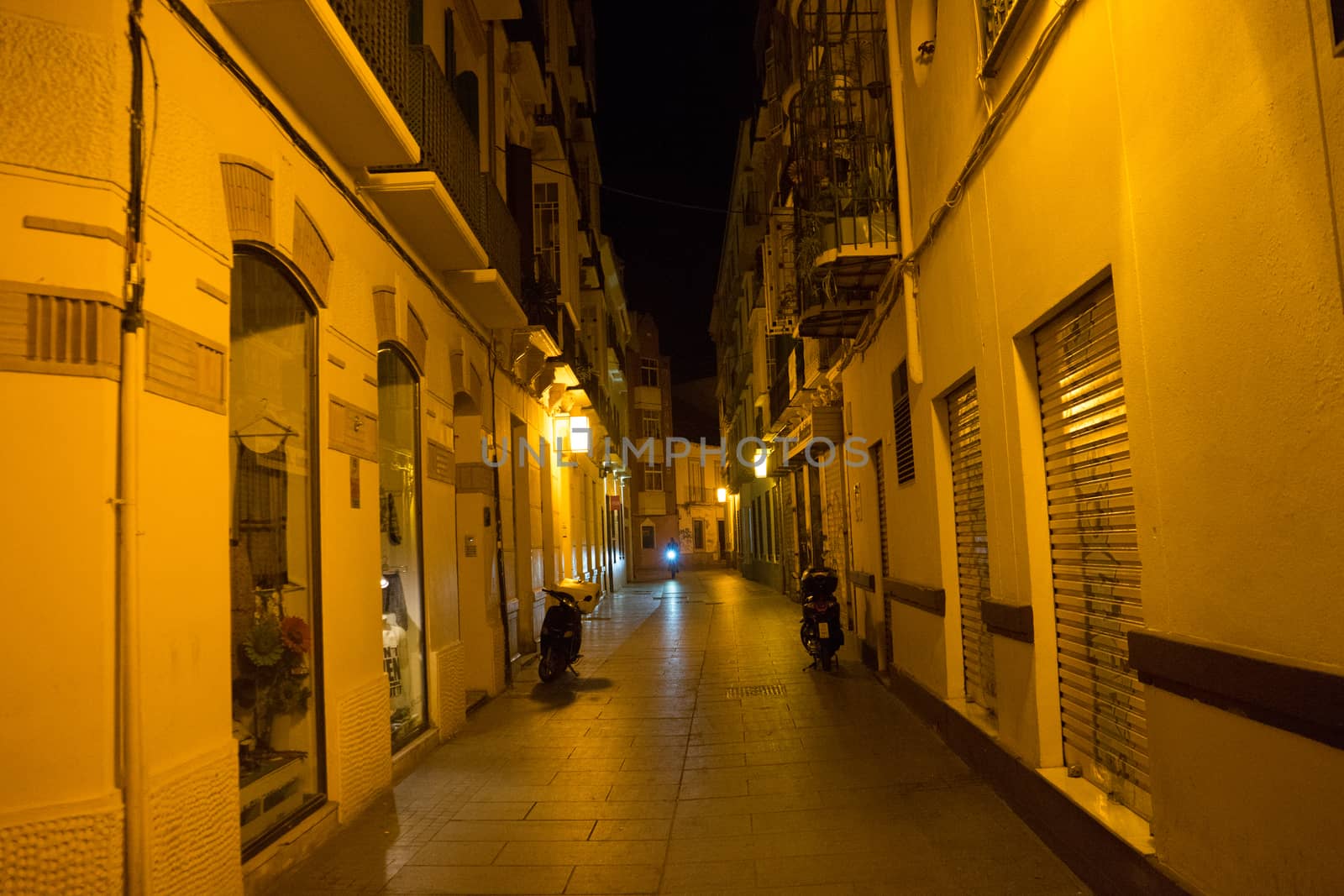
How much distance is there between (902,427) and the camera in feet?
32.1

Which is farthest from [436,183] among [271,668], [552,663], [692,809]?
[552,663]

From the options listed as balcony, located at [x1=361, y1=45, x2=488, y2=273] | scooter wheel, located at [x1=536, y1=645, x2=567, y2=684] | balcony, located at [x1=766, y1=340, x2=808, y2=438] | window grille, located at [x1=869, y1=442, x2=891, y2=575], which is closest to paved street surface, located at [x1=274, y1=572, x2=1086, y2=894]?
scooter wheel, located at [x1=536, y1=645, x2=567, y2=684]

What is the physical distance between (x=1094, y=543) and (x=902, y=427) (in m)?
4.68

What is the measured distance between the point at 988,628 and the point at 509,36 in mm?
Result: 11387

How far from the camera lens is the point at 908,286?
8.59 meters

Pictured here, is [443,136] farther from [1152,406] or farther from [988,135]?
[1152,406]

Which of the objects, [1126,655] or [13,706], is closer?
[13,706]

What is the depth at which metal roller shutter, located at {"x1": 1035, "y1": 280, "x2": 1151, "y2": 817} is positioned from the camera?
4.73 m

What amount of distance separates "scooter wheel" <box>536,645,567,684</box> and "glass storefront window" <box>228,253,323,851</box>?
18.8ft

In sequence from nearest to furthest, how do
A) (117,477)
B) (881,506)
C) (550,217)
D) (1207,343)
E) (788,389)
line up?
(1207,343)
(117,477)
(881,506)
(550,217)
(788,389)

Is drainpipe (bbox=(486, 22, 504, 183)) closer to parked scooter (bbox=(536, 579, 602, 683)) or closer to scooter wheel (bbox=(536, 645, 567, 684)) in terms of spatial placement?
parked scooter (bbox=(536, 579, 602, 683))

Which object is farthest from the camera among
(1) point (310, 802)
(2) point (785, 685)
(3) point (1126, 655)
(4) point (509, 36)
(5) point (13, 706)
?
(4) point (509, 36)

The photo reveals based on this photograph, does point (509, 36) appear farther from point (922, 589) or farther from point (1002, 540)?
point (1002, 540)

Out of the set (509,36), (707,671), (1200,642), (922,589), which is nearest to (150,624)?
(1200,642)
